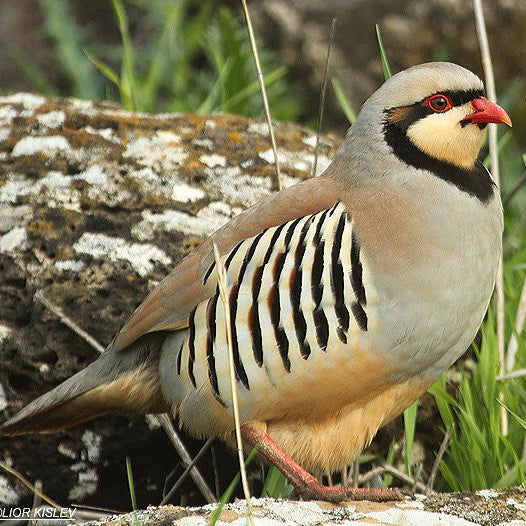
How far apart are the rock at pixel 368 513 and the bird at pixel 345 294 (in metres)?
0.24

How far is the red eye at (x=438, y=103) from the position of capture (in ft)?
10.9

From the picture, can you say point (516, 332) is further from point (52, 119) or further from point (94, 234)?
point (52, 119)

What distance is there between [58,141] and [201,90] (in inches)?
78.5

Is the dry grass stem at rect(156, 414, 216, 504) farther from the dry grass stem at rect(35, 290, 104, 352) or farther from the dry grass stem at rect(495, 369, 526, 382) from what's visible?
the dry grass stem at rect(495, 369, 526, 382)

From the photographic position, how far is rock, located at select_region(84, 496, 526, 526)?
2.61m

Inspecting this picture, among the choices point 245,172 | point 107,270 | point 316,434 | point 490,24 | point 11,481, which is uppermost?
point 490,24

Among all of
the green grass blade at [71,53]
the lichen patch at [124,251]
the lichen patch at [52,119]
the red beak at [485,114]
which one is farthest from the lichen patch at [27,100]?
the red beak at [485,114]

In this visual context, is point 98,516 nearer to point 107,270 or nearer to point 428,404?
point 107,270

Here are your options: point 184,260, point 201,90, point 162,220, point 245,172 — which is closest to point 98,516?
point 184,260

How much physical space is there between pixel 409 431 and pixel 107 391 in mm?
1015

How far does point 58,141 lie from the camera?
168 inches

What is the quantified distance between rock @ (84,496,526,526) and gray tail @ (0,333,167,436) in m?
0.86

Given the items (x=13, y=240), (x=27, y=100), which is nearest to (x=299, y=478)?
(x=13, y=240)

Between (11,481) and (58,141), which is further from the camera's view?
(58,141)
